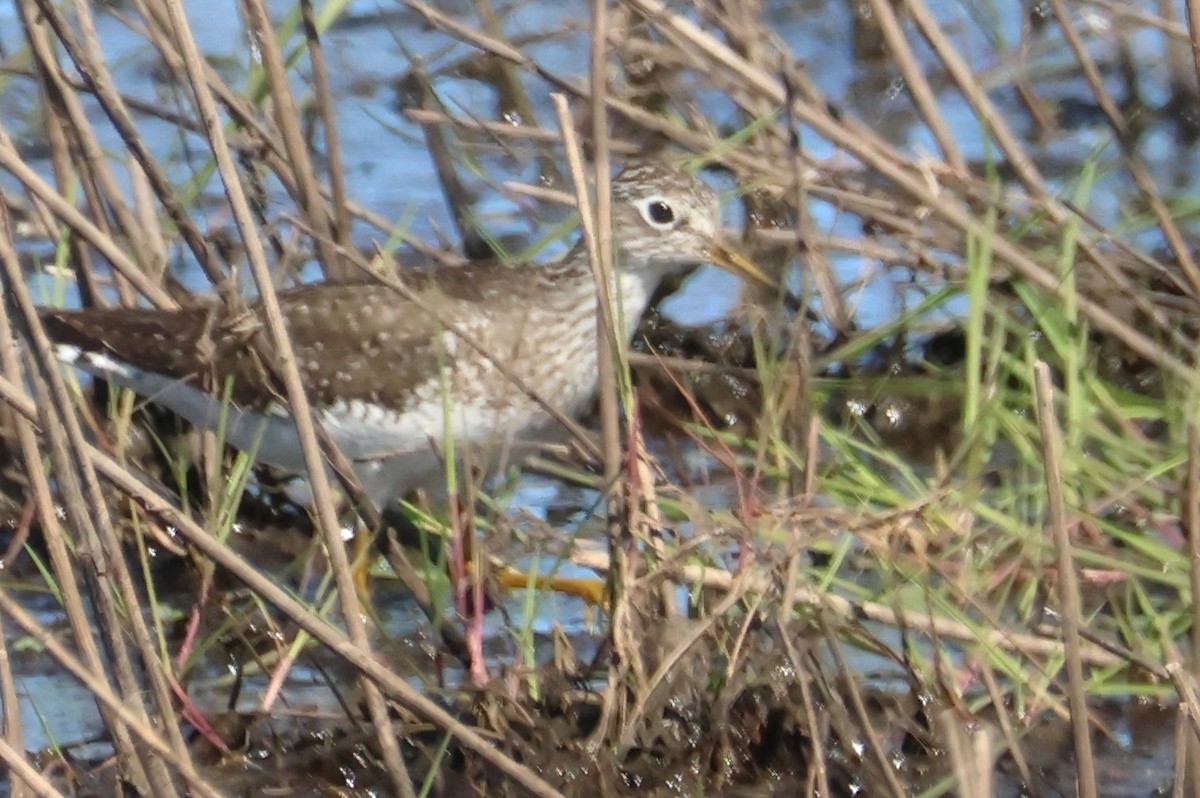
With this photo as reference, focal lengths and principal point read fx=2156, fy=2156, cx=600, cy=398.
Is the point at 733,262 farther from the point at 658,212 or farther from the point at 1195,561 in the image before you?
the point at 1195,561

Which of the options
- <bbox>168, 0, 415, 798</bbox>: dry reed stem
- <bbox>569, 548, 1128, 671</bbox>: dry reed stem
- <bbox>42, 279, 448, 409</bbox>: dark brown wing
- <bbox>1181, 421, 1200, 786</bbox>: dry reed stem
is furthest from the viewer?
<bbox>42, 279, 448, 409</bbox>: dark brown wing

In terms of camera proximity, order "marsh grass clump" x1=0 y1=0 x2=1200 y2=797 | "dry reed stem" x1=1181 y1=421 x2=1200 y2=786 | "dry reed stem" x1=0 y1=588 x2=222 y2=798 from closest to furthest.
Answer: "dry reed stem" x1=1181 y1=421 x2=1200 y2=786 < "dry reed stem" x1=0 y1=588 x2=222 y2=798 < "marsh grass clump" x1=0 y1=0 x2=1200 y2=797

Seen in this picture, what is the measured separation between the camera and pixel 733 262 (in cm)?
650

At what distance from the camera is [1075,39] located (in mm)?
6754

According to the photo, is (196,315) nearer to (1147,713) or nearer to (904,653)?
(904,653)

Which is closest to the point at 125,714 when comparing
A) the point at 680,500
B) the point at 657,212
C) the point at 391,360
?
the point at 680,500

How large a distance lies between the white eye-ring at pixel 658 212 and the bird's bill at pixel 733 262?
15 centimetres

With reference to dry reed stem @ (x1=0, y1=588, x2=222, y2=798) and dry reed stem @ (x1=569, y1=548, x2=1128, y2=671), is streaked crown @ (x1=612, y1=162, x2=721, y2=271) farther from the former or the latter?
dry reed stem @ (x1=0, y1=588, x2=222, y2=798)

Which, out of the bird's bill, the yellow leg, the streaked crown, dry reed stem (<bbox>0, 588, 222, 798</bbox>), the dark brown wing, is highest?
the streaked crown

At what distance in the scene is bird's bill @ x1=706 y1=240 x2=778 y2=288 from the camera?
6.48m

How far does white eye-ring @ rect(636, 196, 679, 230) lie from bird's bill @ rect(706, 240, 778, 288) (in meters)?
0.15

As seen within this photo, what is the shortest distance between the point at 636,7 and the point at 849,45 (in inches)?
180

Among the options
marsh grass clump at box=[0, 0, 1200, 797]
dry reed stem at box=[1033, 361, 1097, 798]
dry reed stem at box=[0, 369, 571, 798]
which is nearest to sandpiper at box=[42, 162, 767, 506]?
marsh grass clump at box=[0, 0, 1200, 797]

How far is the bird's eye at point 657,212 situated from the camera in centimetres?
644
